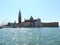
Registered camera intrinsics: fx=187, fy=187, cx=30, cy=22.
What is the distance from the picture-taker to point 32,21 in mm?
173875

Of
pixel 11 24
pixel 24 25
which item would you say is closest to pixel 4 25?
pixel 11 24

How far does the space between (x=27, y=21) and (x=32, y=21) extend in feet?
19.2

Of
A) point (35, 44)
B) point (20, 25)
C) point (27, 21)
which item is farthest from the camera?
point (27, 21)

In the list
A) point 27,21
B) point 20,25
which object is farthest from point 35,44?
point 27,21

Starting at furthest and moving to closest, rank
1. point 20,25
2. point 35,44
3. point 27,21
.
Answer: point 27,21, point 20,25, point 35,44

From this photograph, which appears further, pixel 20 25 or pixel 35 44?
pixel 20 25

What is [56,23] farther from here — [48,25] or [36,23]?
Result: [36,23]

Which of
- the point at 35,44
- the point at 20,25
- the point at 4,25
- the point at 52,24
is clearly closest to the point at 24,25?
the point at 20,25

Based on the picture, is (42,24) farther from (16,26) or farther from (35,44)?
(35,44)

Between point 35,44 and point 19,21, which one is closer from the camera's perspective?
point 35,44

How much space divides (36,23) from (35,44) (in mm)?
144217

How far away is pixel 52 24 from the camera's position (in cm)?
18425

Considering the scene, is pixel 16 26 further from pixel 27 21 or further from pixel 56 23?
pixel 56 23

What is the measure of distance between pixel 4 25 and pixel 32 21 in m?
26.0
